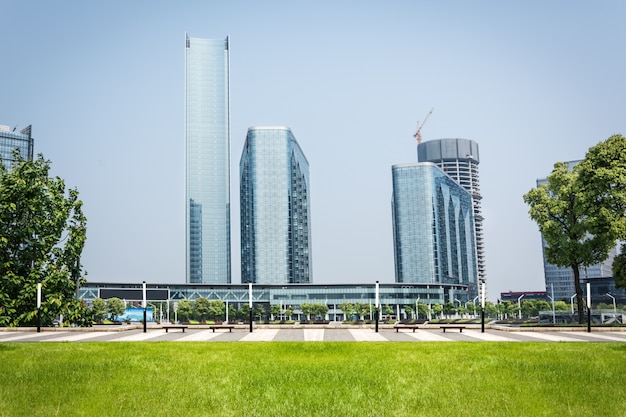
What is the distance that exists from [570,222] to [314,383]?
4569 cm

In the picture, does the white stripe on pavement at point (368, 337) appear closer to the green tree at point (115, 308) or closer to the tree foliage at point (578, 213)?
the tree foliage at point (578, 213)

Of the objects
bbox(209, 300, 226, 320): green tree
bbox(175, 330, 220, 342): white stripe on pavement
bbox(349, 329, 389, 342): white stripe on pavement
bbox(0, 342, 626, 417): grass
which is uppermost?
bbox(0, 342, 626, 417): grass

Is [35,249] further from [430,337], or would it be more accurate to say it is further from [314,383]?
[314,383]

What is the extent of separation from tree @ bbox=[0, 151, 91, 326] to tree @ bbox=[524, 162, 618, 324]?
40197 millimetres

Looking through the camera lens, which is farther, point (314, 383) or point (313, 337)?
point (313, 337)

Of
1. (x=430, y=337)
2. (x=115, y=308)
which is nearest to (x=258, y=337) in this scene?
(x=430, y=337)

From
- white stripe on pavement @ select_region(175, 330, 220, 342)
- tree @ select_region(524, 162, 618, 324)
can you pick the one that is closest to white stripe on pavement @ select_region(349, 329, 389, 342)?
white stripe on pavement @ select_region(175, 330, 220, 342)

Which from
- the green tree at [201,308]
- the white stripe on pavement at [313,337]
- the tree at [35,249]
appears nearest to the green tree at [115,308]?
the green tree at [201,308]

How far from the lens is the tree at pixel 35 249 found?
4653 centimetres

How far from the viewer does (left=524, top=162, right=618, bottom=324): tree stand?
50625 millimetres

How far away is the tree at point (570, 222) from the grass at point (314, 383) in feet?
106

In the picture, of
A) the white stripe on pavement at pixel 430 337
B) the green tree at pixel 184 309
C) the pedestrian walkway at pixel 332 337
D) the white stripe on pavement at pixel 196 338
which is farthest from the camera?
the green tree at pixel 184 309

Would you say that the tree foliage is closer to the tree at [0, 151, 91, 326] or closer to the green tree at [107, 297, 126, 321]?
the tree at [0, 151, 91, 326]

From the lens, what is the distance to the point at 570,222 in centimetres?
5403
